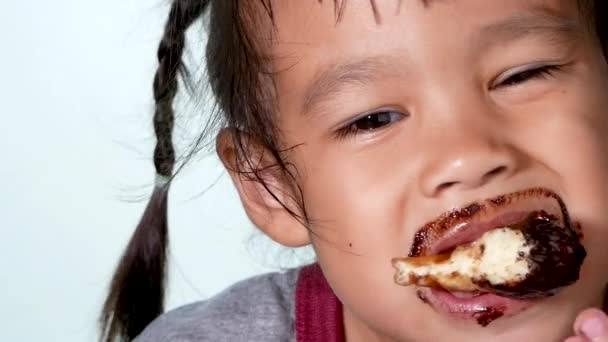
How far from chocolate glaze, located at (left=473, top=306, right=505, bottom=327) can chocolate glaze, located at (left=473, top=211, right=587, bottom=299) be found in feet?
0.05

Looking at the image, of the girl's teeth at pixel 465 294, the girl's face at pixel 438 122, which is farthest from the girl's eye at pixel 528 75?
the girl's teeth at pixel 465 294

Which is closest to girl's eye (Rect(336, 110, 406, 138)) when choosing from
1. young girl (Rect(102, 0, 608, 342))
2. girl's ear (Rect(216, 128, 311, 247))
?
young girl (Rect(102, 0, 608, 342))

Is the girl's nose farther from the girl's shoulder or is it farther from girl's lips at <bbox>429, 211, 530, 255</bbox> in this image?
the girl's shoulder

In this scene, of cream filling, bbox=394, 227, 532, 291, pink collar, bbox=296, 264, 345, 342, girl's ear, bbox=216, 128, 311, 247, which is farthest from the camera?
pink collar, bbox=296, 264, 345, 342

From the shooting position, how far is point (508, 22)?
2.50 ft

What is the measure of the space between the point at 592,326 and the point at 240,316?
436 mm

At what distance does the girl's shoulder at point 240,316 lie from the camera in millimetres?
1091

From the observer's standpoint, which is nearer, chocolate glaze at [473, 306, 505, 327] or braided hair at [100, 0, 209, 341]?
chocolate glaze at [473, 306, 505, 327]

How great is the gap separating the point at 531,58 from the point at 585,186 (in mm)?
89

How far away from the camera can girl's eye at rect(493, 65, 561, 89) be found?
77 centimetres

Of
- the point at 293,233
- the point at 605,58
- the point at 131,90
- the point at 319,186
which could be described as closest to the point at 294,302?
the point at 293,233

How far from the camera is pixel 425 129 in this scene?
2.50 feet

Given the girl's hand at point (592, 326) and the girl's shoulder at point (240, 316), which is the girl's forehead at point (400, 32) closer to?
the girl's hand at point (592, 326)

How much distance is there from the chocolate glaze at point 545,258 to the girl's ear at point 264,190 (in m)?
0.21
